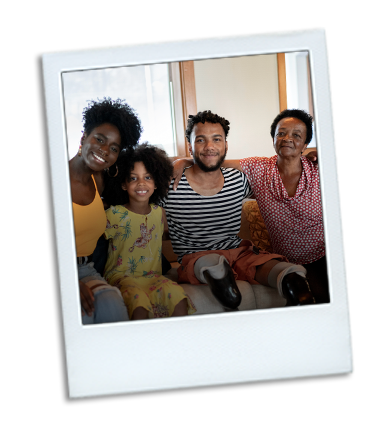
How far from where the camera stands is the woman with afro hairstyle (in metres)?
2.45

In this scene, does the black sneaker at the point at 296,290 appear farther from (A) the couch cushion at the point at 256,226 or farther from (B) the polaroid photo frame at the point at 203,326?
(A) the couch cushion at the point at 256,226

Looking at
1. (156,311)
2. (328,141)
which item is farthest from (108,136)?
(328,141)

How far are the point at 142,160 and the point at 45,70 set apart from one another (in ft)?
2.96

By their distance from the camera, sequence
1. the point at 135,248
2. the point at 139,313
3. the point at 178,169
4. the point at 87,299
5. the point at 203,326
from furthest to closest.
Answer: the point at 178,169, the point at 135,248, the point at 139,313, the point at 87,299, the point at 203,326

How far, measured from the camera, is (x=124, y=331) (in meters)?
1.97

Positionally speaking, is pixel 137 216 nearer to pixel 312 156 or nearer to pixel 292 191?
pixel 292 191

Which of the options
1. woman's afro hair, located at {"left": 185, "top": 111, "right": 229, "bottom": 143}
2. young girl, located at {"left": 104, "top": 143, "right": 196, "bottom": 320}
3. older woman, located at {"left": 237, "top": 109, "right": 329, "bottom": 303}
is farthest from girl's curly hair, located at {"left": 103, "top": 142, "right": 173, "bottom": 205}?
older woman, located at {"left": 237, "top": 109, "right": 329, "bottom": 303}

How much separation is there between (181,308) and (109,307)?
1.48 feet

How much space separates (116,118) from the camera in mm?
2645

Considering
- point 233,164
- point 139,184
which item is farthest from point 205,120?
point 139,184

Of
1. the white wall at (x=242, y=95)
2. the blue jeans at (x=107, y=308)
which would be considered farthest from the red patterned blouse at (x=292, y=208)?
the blue jeans at (x=107, y=308)

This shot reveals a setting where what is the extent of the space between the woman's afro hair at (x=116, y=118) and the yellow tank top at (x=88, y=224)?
33 cm

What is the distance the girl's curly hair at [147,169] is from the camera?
2.68 meters

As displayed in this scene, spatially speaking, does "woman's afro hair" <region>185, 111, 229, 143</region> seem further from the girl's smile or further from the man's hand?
the man's hand
